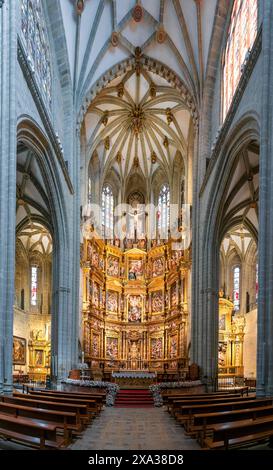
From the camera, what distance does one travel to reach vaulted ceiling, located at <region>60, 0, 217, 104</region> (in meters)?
24.9

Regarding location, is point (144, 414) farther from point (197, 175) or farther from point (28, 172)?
point (197, 175)

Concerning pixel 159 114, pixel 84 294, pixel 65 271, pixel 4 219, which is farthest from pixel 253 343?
pixel 4 219

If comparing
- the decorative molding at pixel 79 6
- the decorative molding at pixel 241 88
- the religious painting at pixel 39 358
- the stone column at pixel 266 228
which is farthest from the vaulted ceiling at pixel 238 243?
the stone column at pixel 266 228

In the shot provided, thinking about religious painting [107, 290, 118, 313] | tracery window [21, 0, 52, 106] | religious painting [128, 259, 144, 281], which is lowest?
religious painting [107, 290, 118, 313]

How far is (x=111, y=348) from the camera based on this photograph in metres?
36.3

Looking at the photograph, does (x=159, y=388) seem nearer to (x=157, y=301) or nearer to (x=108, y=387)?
(x=108, y=387)

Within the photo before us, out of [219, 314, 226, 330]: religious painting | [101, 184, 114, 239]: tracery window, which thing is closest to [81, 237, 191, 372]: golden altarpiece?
[101, 184, 114, 239]: tracery window

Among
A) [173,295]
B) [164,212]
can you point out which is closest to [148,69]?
[164,212]

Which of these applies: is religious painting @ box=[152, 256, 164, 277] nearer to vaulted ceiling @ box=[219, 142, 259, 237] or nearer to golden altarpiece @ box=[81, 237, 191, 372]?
golden altarpiece @ box=[81, 237, 191, 372]

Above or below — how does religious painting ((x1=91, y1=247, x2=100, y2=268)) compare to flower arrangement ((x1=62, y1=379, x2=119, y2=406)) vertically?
above

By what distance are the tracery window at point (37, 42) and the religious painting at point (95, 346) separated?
18588 mm

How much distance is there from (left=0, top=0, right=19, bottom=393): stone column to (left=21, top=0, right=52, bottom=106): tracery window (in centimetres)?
320

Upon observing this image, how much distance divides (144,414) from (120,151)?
27.3 meters

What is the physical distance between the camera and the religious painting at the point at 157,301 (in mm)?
36875
